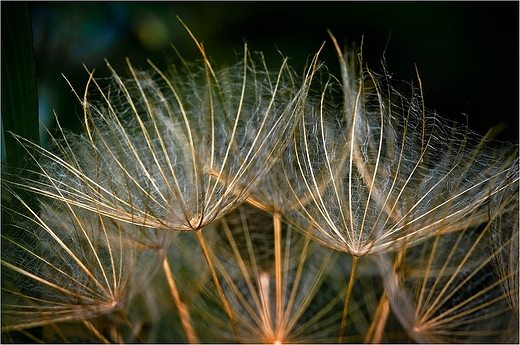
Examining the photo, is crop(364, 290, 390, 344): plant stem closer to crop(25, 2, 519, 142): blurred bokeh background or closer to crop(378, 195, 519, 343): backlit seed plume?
crop(378, 195, 519, 343): backlit seed plume

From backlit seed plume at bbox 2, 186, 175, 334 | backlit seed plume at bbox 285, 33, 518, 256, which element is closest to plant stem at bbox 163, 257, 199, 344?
backlit seed plume at bbox 2, 186, 175, 334

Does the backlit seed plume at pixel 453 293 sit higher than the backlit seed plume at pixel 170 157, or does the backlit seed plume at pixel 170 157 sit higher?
the backlit seed plume at pixel 170 157

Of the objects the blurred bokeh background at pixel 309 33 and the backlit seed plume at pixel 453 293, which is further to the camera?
the blurred bokeh background at pixel 309 33

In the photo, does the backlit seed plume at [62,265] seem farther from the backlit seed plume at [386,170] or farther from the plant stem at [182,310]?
the backlit seed plume at [386,170]

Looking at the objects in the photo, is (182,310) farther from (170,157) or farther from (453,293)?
(453,293)

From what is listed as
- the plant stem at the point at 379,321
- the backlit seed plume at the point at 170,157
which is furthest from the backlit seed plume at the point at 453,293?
the backlit seed plume at the point at 170,157

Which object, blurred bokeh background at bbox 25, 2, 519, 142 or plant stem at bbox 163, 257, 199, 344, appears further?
blurred bokeh background at bbox 25, 2, 519, 142
